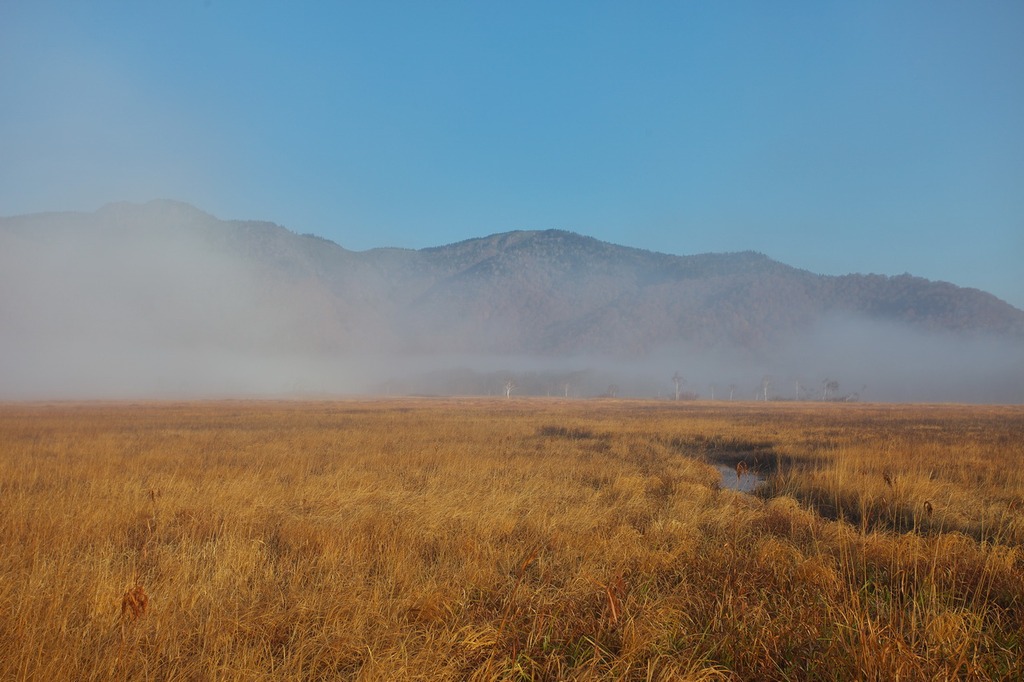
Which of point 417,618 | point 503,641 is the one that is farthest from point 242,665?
point 503,641

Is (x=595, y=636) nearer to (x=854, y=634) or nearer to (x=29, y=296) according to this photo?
(x=854, y=634)

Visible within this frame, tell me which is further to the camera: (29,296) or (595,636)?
(29,296)

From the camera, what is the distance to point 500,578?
628 centimetres

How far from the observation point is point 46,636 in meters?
4.50

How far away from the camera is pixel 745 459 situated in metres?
20.7

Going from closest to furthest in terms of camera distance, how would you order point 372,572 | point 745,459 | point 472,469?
point 372,572
point 472,469
point 745,459

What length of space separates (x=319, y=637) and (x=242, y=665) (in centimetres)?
60

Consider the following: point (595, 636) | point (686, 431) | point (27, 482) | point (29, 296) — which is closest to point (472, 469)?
point (27, 482)

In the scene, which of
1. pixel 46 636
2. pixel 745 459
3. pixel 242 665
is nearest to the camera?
pixel 242 665

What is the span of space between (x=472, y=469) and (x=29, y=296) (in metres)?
212

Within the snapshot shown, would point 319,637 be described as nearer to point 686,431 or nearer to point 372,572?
point 372,572

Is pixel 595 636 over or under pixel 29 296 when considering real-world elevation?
under

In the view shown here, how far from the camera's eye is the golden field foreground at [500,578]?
14.1ft

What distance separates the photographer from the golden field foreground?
14.1 ft
